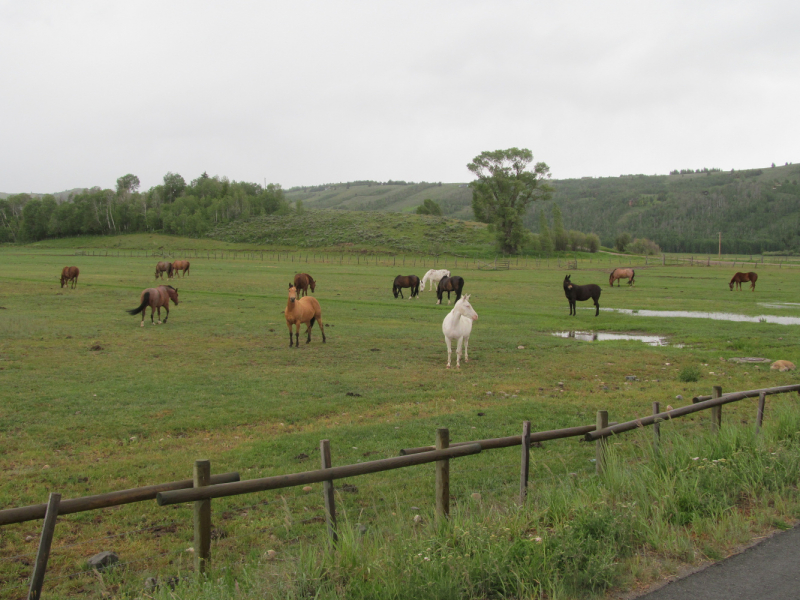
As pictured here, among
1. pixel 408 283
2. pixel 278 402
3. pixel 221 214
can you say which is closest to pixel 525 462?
pixel 278 402

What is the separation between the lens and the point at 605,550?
504cm

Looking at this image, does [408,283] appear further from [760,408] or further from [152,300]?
[760,408]

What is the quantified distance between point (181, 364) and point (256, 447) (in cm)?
700

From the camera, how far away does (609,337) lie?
19.3 meters

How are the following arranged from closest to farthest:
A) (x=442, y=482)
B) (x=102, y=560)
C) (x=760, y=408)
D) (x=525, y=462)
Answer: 1. (x=102, y=560)
2. (x=442, y=482)
3. (x=525, y=462)
4. (x=760, y=408)

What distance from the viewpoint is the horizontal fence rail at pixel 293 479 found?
4.27m

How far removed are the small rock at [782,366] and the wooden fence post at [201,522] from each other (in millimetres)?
13569

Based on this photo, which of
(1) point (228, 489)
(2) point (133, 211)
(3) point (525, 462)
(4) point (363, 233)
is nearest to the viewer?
(1) point (228, 489)

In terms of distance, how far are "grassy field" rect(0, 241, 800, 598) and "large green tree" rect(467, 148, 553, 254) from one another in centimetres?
5941

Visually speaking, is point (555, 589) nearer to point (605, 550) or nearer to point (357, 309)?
point (605, 550)

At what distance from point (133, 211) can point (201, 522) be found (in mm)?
147760

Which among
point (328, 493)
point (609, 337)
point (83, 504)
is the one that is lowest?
point (609, 337)

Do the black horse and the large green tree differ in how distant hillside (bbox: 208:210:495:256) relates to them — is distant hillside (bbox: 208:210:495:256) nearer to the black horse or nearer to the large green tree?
the large green tree

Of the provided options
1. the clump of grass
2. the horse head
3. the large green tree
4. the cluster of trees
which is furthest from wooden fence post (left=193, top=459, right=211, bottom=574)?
the cluster of trees
